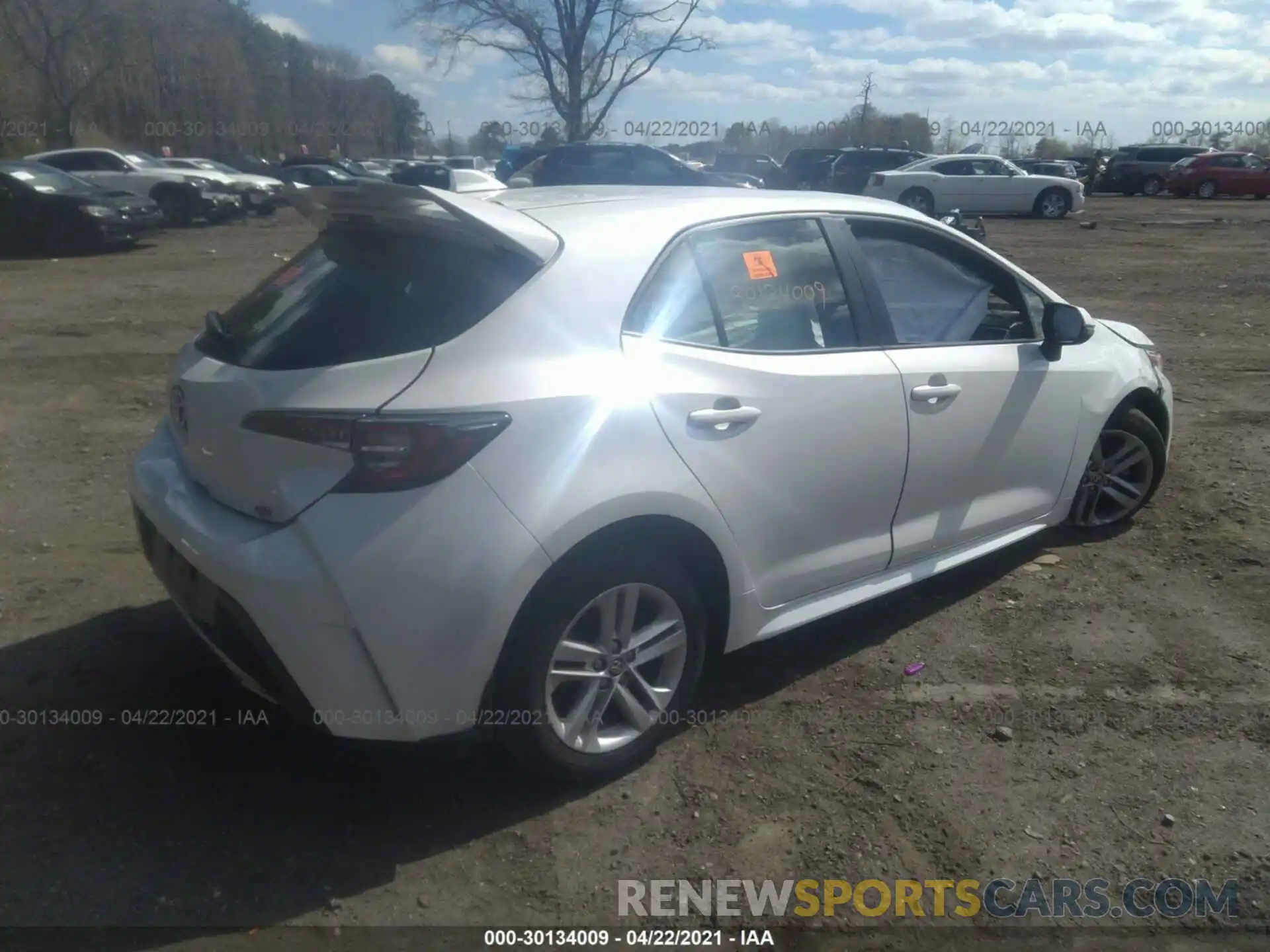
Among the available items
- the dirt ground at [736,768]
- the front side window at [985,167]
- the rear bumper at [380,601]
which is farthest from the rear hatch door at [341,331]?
the front side window at [985,167]

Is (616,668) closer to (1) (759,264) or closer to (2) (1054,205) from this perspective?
(1) (759,264)

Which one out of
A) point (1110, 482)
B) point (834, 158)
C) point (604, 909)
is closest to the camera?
point (604, 909)

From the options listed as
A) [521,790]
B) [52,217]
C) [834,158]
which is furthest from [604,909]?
[834,158]

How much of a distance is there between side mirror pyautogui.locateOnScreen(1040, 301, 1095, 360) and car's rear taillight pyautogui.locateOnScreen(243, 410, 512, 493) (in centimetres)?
270

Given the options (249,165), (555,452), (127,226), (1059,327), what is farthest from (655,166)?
(249,165)

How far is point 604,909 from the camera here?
8.63ft

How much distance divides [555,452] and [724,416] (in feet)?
2.03

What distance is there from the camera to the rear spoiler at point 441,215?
2.85 metres

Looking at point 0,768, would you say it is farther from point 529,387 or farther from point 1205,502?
point 1205,502

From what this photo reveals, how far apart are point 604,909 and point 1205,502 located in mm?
4243

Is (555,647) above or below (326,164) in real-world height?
below

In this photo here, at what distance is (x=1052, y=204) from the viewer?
26.9 meters

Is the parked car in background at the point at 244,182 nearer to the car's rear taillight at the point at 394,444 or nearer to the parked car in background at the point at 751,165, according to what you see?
the parked car in background at the point at 751,165

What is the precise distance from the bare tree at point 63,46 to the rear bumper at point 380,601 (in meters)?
43.0
